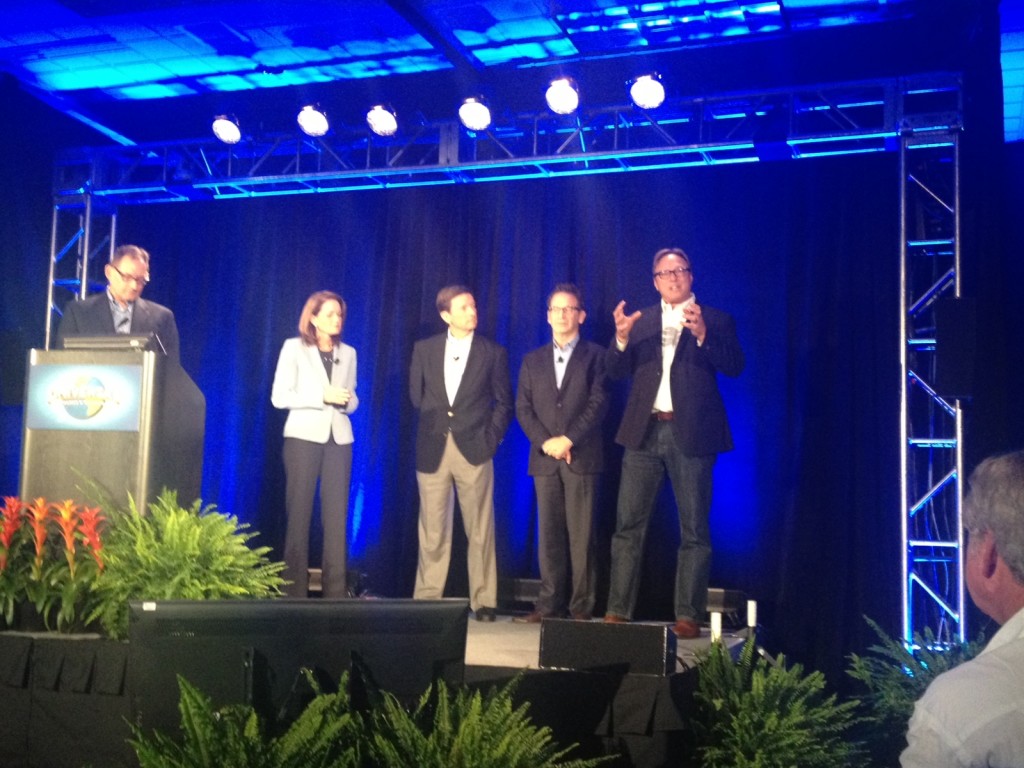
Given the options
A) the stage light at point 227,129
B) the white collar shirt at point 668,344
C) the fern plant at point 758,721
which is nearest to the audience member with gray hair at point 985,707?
the fern plant at point 758,721

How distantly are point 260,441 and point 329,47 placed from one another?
259cm

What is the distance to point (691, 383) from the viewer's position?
Answer: 5039mm

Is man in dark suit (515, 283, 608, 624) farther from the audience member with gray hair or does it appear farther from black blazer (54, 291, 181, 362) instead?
the audience member with gray hair

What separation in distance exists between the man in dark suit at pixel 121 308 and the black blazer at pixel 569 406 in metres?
1.76

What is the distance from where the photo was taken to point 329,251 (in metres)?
7.27

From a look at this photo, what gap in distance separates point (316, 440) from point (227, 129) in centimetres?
209

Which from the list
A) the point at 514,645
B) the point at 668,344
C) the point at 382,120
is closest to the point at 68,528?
the point at 514,645

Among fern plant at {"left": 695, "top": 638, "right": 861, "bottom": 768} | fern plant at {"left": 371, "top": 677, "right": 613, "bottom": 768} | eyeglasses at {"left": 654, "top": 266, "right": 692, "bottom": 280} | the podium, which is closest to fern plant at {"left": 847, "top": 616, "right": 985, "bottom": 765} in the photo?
fern plant at {"left": 695, "top": 638, "right": 861, "bottom": 768}

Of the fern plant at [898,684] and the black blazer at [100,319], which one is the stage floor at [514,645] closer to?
the fern plant at [898,684]

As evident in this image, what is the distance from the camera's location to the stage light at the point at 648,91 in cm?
562

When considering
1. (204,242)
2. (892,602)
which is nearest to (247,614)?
(892,602)

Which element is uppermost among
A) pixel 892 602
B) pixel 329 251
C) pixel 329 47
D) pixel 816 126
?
pixel 329 47

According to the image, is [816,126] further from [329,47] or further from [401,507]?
[401,507]

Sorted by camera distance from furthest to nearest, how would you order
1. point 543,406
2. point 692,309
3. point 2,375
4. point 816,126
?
point 2,375 < point 816,126 < point 543,406 < point 692,309
